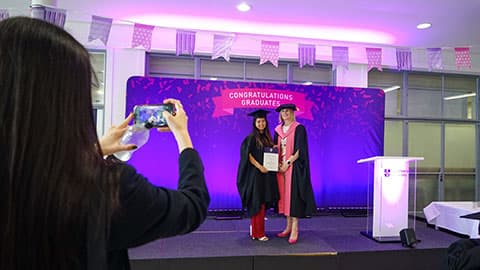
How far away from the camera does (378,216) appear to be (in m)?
3.92

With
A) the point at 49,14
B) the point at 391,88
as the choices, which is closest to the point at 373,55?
the point at 391,88

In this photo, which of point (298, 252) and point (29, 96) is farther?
point (298, 252)

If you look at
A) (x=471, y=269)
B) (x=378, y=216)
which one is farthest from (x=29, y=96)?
(x=378, y=216)

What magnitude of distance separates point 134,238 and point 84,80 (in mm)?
345

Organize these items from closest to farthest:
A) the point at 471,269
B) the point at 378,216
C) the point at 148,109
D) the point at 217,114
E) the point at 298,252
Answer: the point at 148,109
the point at 471,269
the point at 298,252
the point at 378,216
the point at 217,114

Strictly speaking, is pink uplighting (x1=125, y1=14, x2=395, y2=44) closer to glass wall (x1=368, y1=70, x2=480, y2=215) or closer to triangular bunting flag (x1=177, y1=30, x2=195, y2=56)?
triangular bunting flag (x1=177, y1=30, x2=195, y2=56)

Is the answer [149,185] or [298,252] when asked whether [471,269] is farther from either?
[298,252]

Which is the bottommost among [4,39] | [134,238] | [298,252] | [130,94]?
[298,252]

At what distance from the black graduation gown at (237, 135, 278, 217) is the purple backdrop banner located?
145 centimetres

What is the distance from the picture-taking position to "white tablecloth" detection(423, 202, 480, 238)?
162 inches

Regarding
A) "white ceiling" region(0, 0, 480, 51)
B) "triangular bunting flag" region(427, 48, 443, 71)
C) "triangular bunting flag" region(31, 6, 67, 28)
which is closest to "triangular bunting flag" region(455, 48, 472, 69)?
"triangular bunting flag" region(427, 48, 443, 71)

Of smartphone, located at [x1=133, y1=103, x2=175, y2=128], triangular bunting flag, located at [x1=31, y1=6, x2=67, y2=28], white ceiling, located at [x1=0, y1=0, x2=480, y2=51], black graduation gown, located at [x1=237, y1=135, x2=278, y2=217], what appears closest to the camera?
smartphone, located at [x1=133, y1=103, x2=175, y2=128]

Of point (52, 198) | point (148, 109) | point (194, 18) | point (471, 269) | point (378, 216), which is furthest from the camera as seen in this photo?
point (194, 18)

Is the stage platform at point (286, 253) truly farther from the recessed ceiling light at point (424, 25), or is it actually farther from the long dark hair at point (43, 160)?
the recessed ceiling light at point (424, 25)
